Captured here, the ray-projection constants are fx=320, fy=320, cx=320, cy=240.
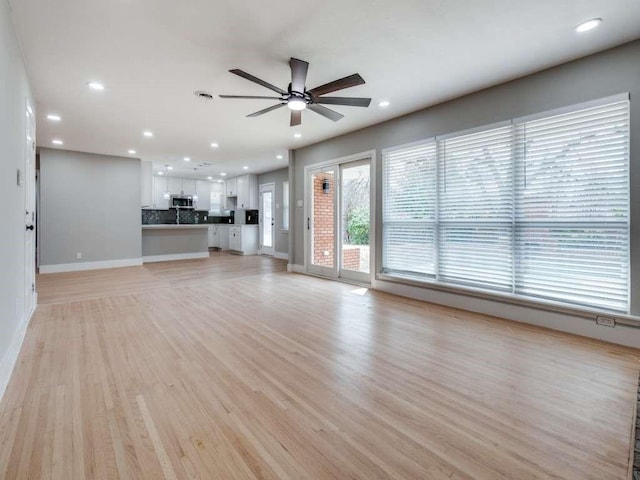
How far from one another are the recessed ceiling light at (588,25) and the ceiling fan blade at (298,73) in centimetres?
227

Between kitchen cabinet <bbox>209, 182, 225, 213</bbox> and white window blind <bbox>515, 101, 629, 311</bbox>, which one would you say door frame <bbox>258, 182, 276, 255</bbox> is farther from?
white window blind <bbox>515, 101, 629, 311</bbox>

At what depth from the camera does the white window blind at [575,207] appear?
2930 mm

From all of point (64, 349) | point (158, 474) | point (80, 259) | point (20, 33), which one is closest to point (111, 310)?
point (64, 349)

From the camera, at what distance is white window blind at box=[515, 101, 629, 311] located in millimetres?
2930

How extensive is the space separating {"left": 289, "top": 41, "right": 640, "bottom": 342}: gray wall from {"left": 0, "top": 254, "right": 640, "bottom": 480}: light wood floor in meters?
1.47

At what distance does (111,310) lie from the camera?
12.9 feet

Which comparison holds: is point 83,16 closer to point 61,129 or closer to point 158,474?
point 158,474

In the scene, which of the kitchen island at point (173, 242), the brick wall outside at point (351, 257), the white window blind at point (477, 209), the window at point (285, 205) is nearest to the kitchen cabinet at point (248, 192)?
the window at point (285, 205)

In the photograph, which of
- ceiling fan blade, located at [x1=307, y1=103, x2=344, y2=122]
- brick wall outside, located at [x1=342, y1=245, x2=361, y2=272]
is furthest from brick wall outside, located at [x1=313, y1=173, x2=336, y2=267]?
ceiling fan blade, located at [x1=307, y1=103, x2=344, y2=122]

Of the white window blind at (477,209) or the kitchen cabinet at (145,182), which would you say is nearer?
the white window blind at (477,209)

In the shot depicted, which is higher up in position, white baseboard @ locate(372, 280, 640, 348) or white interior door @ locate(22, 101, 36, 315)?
white interior door @ locate(22, 101, 36, 315)

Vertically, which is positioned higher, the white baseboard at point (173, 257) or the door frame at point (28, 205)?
the door frame at point (28, 205)

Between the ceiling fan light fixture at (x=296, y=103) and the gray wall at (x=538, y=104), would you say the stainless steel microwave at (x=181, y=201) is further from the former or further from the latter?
the ceiling fan light fixture at (x=296, y=103)

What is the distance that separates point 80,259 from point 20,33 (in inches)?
221
